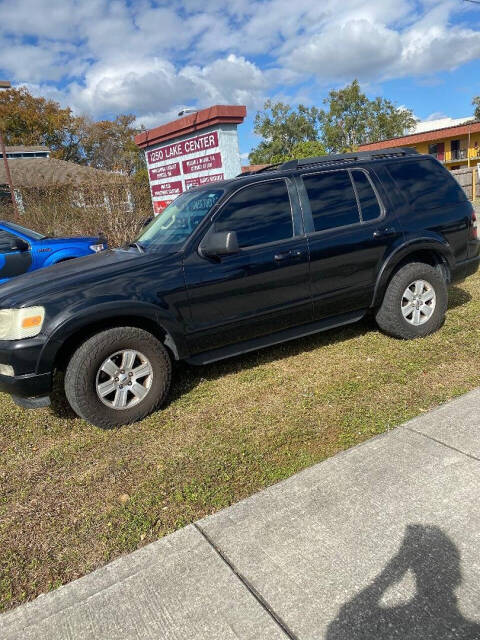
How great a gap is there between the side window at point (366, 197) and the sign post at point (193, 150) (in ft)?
12.9

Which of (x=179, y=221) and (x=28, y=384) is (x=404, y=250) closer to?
(x=179, y=221)

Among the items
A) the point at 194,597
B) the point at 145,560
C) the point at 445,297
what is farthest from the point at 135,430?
the point at 445,297

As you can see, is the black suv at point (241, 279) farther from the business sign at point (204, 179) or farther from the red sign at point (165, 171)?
the red sign at point (165, 171)

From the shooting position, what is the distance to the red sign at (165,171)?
9.84 meters

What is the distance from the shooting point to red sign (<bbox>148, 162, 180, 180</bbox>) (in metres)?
9.84

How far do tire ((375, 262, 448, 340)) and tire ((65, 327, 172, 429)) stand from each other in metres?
2.26

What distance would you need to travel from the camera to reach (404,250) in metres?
4.88

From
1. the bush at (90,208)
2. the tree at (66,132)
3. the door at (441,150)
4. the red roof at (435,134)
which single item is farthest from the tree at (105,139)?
the bush at (90,208)

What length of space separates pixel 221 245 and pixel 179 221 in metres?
0.79

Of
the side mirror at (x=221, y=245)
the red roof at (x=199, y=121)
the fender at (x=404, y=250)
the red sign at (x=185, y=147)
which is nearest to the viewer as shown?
the side mirror at (x=221, y=245)

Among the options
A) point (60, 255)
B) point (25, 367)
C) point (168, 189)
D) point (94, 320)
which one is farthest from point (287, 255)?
point (168, 189)

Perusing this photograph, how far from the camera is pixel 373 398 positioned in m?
3.94

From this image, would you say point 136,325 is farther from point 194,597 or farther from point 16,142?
point 16,142

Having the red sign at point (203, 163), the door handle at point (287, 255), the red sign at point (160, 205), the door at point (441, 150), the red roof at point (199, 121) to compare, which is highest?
the door at point (441, 150)
